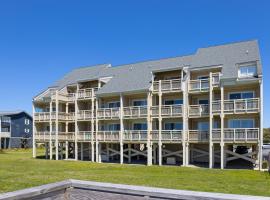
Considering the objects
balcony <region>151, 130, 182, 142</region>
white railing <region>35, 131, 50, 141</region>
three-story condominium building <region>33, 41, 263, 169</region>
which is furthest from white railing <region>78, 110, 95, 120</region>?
balcony <region>151, 130, 182, 142</region>

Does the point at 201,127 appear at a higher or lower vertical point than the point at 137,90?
lower

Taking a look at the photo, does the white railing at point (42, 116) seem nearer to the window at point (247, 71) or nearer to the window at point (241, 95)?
the window at point (241, 95)

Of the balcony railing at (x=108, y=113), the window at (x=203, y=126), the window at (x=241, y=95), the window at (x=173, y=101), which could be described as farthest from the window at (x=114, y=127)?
the window at (x=241, y=95)

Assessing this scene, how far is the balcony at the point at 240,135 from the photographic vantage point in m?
27.2

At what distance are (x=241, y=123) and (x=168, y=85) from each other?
807cm

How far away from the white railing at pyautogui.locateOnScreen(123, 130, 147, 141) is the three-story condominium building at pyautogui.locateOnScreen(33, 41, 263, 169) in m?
0.11

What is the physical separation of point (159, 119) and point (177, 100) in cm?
321

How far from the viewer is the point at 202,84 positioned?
102 feet

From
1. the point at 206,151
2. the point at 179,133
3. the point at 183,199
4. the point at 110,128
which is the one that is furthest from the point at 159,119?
the point at 183,199

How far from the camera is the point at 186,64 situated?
111ft

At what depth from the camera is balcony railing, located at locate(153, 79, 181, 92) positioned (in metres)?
32.0

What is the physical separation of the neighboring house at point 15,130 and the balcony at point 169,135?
4932 centimetres

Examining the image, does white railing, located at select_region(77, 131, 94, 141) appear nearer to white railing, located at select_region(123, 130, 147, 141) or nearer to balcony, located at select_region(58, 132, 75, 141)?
balcony, located at select_region(58, 132, 75, 141)

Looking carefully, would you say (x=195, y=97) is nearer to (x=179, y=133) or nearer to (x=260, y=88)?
(x=179, y=133)
